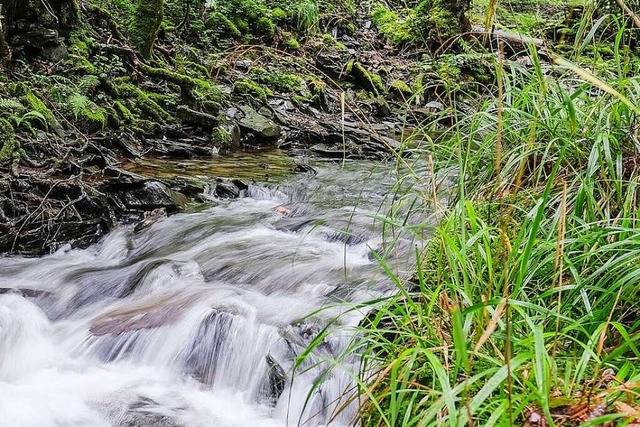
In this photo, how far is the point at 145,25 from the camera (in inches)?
312

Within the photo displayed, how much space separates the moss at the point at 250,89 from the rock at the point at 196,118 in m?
1.46

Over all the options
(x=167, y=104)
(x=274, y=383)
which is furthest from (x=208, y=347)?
(x=167, y=104)

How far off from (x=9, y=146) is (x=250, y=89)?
4884 millimetres

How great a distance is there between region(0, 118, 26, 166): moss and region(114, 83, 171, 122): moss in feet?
7.61

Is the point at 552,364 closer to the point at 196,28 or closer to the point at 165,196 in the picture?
the point at 165,196

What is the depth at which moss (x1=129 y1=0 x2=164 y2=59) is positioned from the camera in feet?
26.0

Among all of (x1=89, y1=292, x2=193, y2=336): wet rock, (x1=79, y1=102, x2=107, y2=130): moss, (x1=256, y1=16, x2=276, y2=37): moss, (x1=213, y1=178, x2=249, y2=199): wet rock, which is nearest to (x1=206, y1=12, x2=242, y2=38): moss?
(x1=256, y1=16, x2=276, y2=37): moss

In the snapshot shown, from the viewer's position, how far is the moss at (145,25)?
7922 mm

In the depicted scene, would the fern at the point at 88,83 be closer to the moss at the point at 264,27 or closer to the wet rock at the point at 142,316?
the wet rock at the point at 142,316

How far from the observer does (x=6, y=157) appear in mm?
4504

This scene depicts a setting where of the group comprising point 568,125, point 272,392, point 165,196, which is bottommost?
point 272,392

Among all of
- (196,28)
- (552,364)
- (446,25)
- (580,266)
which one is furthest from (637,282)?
(446,25)

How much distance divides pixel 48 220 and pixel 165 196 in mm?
1106

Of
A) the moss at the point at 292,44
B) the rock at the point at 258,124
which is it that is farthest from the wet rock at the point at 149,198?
the moss at the point at 292,44
